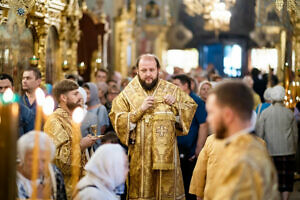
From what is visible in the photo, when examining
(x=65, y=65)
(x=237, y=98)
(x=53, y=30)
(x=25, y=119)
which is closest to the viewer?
(x=237, y=98)

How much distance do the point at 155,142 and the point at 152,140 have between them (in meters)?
0.07

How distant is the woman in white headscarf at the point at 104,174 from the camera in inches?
166

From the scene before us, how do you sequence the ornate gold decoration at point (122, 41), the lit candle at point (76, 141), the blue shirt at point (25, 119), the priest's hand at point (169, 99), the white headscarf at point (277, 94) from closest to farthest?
the lit candle at point (76, 141) < the blue shirt at point (25, 119) < the priest's hand at point (169, 99) < the white headscarf at point (277, 94) < the ornate gold decoration at point (122, 41)

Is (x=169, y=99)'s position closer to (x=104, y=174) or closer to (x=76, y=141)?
(x=76, y=141)

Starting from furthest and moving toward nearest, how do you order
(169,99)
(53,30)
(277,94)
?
1. (53,30)
2. (277,94)
3. (169,99)

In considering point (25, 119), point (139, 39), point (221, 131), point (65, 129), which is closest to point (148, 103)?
point (65, 129)

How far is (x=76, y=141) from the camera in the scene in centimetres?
548

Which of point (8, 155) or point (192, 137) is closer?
point (8, 155)

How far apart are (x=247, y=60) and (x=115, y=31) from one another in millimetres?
11976

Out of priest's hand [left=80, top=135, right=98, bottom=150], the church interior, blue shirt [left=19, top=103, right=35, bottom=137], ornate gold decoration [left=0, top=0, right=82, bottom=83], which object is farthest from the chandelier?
priest's hand [left=80, top=135, right=98, bottom=150]

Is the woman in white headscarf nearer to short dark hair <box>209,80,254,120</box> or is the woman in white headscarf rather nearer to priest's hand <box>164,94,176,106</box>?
short dark hair <box>209,80,254,120</box>

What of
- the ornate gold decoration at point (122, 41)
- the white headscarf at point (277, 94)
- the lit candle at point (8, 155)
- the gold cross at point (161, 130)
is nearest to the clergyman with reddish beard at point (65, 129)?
the gold cross at point (161, 130)

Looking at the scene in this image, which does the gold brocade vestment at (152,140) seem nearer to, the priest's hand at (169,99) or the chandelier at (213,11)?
the priest's hand at (169,99)

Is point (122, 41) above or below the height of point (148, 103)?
above
